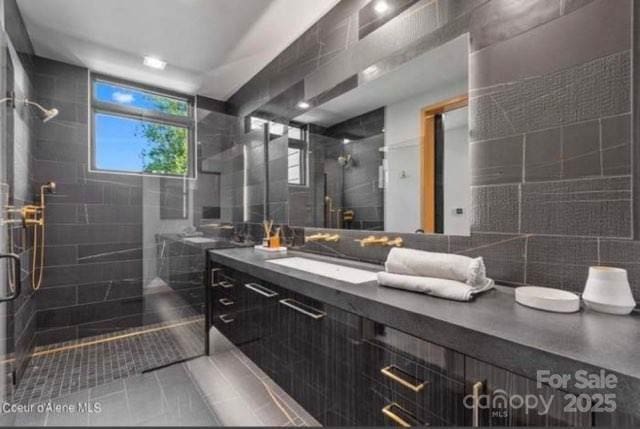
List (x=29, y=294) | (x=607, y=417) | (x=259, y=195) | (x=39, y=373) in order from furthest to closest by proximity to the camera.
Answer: (x=259, y=195) → (x=29, y=294) → (x=39, y=373) → (x=607, y=417)

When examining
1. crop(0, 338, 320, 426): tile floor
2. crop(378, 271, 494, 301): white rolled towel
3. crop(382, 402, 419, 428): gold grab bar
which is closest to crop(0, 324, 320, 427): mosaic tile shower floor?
crop(0, 338, 320, 426): tile floor

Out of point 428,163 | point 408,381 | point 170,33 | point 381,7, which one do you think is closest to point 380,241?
point 428,163

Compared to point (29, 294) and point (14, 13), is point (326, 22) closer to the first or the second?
point (14, 13)

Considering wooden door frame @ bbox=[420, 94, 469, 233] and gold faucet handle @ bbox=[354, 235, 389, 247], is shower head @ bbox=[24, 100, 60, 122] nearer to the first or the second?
gold faucet handle @ bbox=[354, 235, 389, 247]

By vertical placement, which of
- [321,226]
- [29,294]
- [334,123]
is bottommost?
[29,294]

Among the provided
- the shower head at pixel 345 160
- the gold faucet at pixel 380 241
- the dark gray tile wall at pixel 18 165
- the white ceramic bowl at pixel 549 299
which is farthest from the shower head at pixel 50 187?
the white ceramic bowl at pixel 549 299

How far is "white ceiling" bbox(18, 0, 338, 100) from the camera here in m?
2.07

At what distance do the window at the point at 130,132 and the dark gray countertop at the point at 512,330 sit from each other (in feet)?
7.40

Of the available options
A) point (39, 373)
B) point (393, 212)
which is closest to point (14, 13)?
point (39, 373)

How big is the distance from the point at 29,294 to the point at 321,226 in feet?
7.54

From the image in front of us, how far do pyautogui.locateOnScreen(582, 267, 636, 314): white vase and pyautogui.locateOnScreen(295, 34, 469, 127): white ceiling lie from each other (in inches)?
37.8

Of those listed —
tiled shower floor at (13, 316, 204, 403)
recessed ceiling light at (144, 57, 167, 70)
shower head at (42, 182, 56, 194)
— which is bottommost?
tiled shower floor at (13, 316, 204, 403)

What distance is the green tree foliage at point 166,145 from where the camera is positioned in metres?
2.67

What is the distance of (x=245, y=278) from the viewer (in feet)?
6.30
